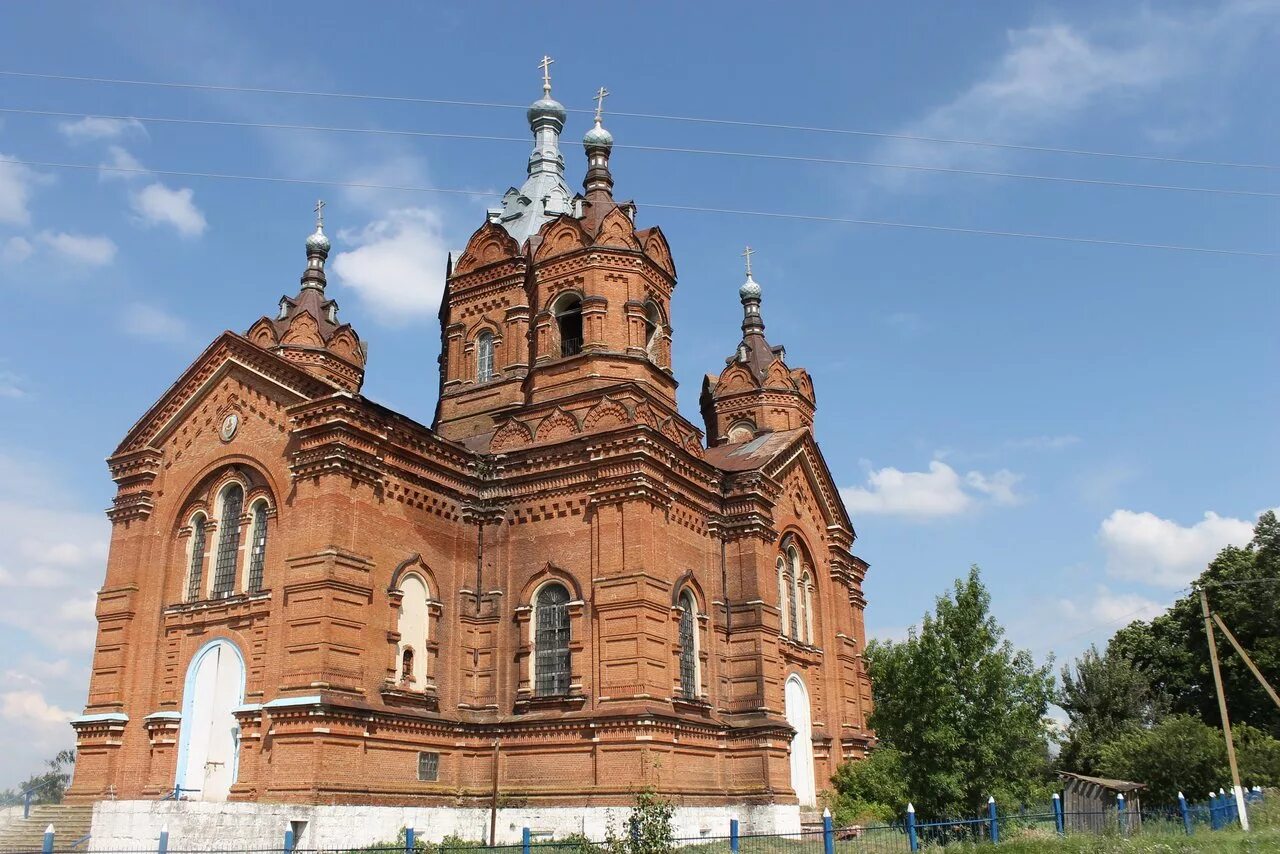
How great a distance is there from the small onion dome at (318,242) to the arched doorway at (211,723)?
13.7 m

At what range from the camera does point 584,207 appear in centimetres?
2703

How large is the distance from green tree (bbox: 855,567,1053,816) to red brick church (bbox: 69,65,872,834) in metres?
2.87

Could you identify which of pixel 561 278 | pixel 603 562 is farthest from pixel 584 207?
pixel 603 562

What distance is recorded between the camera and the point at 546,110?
31344mm

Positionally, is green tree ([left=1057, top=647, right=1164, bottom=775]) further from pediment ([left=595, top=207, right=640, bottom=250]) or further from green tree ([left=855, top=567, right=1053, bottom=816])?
pediment ([left=595, top=207, right=640, bottom=250])

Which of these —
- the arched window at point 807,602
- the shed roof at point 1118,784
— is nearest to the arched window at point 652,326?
the arched window at point 807,602

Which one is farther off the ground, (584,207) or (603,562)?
(584,207)

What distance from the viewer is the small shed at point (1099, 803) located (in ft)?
67.7

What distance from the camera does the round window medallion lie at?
72.7ft

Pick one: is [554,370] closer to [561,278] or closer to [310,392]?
[561,278]

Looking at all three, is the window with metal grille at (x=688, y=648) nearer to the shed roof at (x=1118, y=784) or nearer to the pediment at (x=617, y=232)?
the pediment at (x=617, y=232)

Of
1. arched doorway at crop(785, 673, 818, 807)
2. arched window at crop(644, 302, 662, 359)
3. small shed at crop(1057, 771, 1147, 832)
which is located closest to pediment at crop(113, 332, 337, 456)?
arched window at crop(644, 302, 662, 359)

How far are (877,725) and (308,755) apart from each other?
545 inches

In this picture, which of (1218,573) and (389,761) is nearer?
(389,761)
